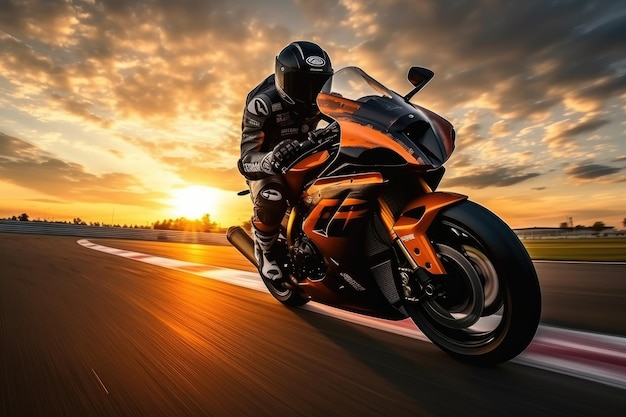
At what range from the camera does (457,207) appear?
196cm

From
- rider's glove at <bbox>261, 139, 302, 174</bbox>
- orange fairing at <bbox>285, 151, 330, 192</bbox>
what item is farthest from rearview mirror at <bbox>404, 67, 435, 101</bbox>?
rider's glove at <bbox>261, 139, 302, 174</bbox>

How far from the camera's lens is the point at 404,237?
2.11 m

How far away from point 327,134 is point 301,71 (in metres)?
0.67

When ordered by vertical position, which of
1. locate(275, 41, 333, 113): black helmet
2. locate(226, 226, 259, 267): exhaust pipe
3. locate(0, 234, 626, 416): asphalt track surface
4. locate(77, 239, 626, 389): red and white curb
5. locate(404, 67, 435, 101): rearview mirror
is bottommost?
locate(0, 234, 626, 416): asphalt track surface

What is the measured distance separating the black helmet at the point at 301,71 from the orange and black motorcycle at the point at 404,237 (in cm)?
33

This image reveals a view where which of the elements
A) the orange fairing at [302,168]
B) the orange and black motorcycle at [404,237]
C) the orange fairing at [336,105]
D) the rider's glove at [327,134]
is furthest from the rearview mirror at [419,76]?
the orange fairing at [302,168]

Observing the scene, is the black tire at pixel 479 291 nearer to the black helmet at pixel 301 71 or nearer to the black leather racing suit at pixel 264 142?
the black leather racing suit at pixel 264 142

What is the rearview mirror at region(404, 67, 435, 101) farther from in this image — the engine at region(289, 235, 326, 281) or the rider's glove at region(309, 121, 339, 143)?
the engine at region(289, 235, 326, 281)

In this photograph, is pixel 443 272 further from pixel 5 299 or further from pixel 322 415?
pixel 5 299

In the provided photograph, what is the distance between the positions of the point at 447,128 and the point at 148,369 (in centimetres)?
197

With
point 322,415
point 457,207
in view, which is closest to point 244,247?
point 457,207

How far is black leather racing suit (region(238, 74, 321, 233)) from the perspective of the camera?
123 inches

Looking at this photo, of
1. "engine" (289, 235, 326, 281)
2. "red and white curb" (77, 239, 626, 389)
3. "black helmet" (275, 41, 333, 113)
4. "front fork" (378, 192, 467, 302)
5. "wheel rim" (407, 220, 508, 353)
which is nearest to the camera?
"red and white curb" (77, 239, 626, 389)

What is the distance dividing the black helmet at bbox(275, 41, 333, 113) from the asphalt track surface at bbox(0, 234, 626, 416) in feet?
5.49
